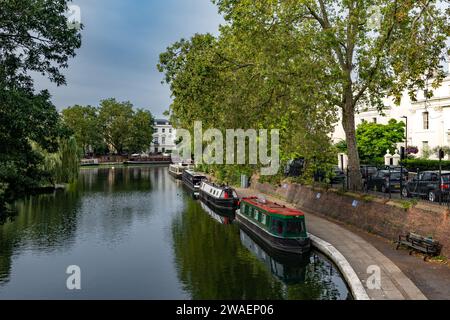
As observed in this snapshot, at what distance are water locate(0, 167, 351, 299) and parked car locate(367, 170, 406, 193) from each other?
29.0ft

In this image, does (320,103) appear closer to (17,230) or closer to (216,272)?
(216,272)

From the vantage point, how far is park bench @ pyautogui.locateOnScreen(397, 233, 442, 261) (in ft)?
57.3

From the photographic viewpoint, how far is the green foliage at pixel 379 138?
46812mm

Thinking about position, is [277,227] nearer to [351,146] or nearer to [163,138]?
[351,146]

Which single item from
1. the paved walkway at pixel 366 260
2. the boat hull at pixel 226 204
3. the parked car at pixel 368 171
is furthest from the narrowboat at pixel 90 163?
the paved walkway at pixel 366 260

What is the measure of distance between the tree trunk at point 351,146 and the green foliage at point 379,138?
21.6 meters

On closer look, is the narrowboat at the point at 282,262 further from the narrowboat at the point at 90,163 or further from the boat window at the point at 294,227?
the narrowboat at the point at 90,163

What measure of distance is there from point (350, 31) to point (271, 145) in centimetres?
932

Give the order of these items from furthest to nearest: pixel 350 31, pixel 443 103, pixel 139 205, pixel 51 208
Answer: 1. pixel 443 103
2. pixel 139 205
3. pixel 51 208
4. pixel 350 31

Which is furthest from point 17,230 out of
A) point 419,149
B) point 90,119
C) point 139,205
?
point 90,119

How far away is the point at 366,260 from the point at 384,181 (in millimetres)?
11540

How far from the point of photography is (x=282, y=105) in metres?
25.3

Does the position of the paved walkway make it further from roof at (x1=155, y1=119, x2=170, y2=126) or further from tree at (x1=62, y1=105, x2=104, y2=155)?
roof at (x1=155, y1=119, x2=170, y2=126)

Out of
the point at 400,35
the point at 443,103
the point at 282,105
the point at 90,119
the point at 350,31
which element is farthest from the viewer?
the point at 90,119
